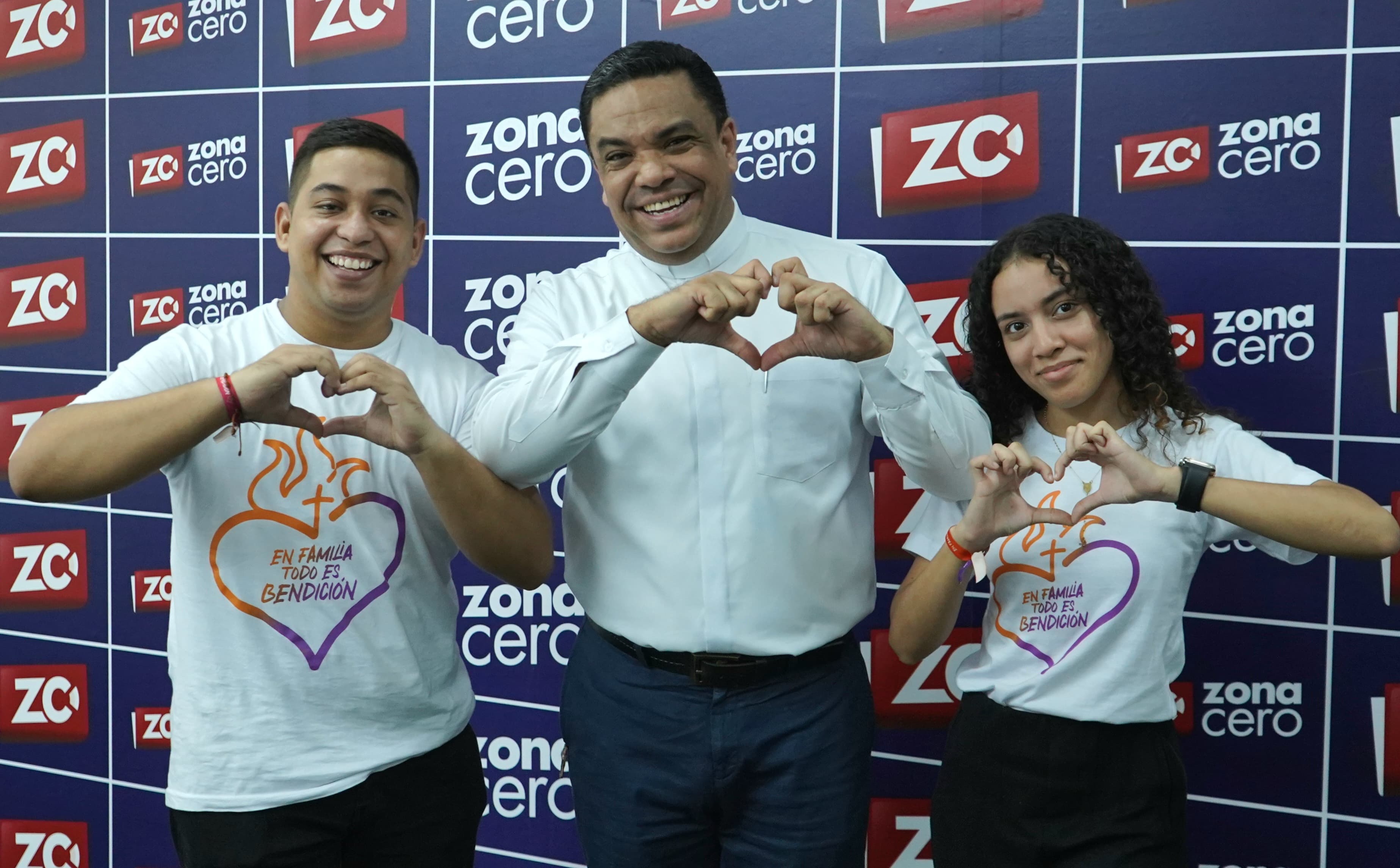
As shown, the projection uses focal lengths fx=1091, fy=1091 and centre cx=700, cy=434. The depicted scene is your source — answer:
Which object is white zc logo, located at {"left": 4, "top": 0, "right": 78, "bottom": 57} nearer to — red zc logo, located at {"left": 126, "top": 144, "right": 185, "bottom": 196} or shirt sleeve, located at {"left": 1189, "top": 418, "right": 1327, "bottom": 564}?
red zc logo, located at {"left": 126, "top": 144, "right": 185, "bottom": 196}

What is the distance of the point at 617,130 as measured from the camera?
169 centimetres

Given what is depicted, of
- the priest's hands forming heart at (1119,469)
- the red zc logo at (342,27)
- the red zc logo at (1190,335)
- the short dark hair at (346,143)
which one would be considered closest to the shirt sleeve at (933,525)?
the priest's hands forming heart at (1119,469)

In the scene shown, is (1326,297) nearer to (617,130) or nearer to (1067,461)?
(1067,461)

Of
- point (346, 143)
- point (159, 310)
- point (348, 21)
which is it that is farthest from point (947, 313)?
point (159, 310)

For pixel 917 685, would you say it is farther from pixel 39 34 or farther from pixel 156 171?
pixel 39 34

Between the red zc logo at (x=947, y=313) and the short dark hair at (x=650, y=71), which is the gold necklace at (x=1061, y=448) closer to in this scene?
the red zc logo at (x=947, y=313)

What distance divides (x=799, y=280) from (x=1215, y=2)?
1.31m

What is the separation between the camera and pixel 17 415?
9.76 ft

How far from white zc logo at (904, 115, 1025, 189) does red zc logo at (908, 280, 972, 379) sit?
0.22 meters

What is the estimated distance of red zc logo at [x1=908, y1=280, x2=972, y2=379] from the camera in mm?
2344

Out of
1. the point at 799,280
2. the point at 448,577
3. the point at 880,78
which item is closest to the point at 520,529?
the point at 448,577

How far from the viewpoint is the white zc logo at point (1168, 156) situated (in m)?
2.21

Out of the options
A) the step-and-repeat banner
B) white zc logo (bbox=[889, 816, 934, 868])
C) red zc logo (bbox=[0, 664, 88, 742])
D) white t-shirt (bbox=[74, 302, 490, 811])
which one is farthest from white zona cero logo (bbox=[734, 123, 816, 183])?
red zc logo (bbox=[0, 664, 88, 742])

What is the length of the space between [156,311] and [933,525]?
7.04 ft
